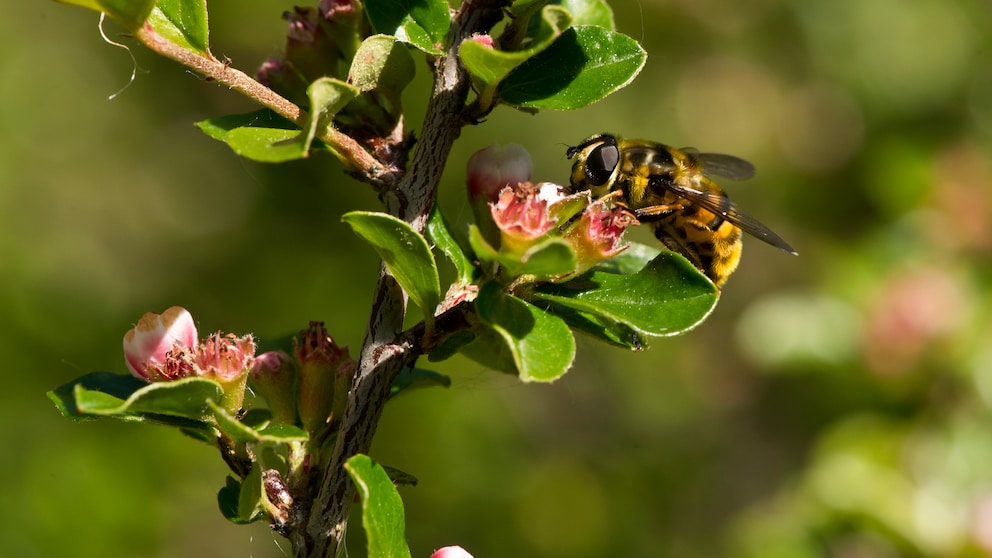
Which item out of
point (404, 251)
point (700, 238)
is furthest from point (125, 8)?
point (700, 238)

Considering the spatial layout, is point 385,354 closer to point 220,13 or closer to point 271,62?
point 271,62

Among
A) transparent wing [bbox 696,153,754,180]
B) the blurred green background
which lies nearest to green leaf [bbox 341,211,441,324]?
the blurred green background

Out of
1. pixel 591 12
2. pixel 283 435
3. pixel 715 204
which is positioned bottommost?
pixel 715 204

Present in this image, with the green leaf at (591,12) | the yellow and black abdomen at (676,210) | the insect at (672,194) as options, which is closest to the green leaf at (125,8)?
the green leaf at (591,12)

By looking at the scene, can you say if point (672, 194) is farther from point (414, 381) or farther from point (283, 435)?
point (283, 435)

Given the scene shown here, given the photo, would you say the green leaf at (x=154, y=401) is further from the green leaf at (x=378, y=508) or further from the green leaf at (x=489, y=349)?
the green leaf at (x=489, y=349)

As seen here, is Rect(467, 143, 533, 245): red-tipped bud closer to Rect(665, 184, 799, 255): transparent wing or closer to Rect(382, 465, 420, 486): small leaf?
Rect(382, 465, 420, 486): small leaf
